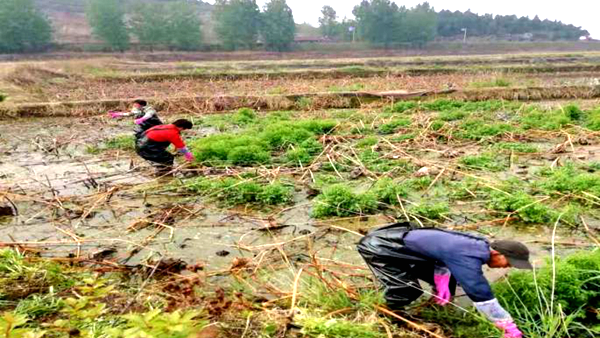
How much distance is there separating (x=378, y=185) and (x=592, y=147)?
17.5 ft

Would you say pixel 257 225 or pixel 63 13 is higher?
pixel 63 13

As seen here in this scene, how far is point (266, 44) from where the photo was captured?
6669 cm

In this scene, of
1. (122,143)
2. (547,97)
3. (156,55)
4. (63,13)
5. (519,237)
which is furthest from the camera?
(63,13)

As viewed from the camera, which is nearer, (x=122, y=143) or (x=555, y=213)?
(x=555, y=213)

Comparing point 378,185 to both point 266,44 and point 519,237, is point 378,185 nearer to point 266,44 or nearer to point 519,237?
point 519,237

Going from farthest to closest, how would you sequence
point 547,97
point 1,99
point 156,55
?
point 156,55 → point 547,97 → point 1,99

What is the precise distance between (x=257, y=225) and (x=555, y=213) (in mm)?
3778

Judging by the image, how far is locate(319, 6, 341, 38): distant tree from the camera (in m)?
90.9

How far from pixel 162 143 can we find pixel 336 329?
5469 mm

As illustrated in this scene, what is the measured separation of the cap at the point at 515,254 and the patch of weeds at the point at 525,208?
2615 mm

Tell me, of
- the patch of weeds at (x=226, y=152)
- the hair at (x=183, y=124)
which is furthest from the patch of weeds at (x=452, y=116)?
the hair at (x=183, y=124)

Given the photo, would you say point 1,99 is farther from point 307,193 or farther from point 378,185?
point 378,185

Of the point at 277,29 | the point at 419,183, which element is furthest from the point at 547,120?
the point at 277,29

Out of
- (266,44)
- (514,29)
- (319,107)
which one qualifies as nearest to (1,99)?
(319,107)
